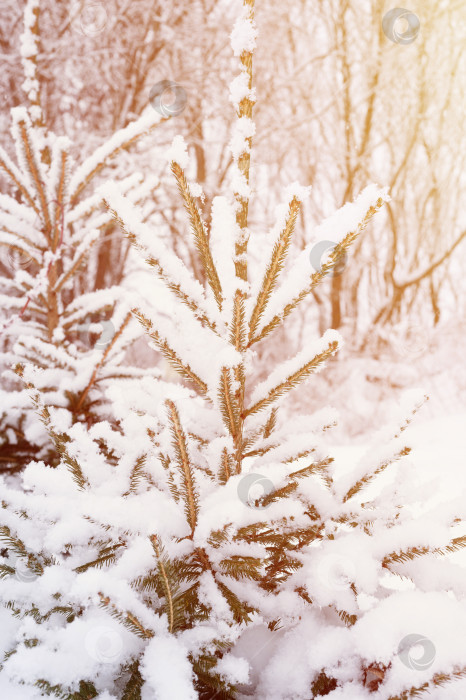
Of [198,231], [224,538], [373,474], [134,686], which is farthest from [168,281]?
[134,686]

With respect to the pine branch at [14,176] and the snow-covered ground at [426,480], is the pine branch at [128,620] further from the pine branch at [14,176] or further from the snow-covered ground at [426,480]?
the pine branch at [14,176]

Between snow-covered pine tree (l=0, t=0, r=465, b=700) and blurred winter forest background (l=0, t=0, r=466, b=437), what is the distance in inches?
178

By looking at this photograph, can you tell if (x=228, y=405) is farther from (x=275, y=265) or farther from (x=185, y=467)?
(x=275, y=265)

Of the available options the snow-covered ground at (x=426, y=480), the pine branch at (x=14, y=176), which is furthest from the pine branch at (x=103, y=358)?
the snow-covered ground at (x=426, y=480)

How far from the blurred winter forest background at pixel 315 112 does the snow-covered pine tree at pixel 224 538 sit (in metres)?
4.52

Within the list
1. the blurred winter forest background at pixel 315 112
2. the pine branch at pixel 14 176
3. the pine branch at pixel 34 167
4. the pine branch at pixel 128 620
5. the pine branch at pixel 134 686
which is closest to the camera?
the pine branch at pixel 128 620

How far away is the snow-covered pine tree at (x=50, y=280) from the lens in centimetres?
226

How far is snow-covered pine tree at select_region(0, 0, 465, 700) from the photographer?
3.17 ft

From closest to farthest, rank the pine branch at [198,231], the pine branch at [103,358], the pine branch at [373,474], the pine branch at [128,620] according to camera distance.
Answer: the pine branch at [128,620]
the pine branch at [198,231]
the pine branch at [373,474]
the pine branch at [103,358]

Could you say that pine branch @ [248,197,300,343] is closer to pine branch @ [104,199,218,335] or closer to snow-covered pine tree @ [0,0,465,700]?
snow-covered pine tree @ [0,0,465,700]

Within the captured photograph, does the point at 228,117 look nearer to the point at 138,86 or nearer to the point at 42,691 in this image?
the point at 138,86

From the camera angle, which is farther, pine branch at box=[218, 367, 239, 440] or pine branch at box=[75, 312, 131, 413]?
pine branch at box=[75, 312, 131, 413]

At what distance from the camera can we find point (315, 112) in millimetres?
6914

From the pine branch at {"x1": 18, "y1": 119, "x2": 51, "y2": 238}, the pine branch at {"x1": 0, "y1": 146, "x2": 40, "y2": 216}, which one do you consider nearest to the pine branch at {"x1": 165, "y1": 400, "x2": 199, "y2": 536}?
the pine branch at {"x1": 18, "y1": 119, "x2": 51, "y2": 238}
